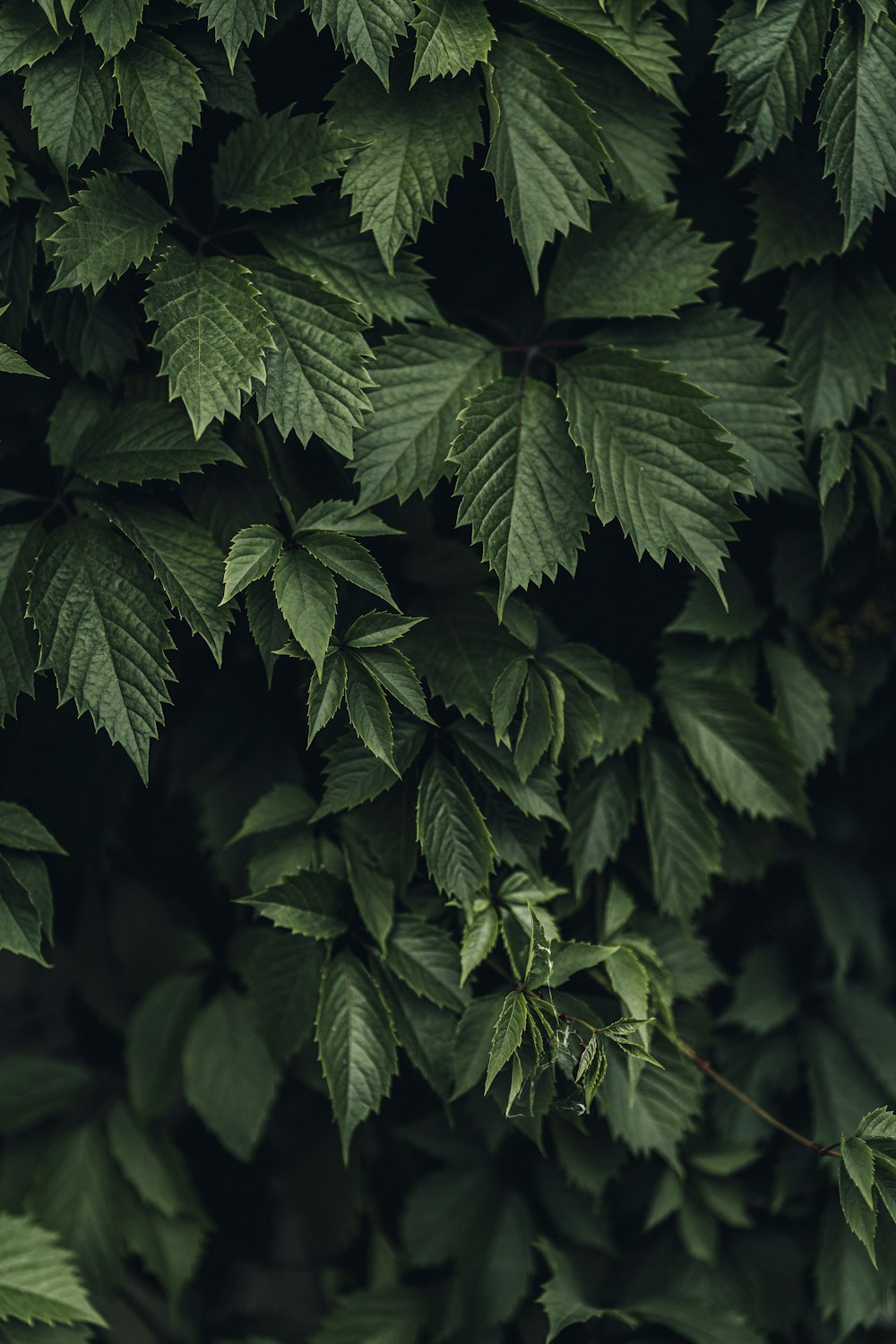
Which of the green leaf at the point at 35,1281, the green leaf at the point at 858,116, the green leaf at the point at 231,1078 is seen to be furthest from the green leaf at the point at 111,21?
the green leaf at the point at 35,1281

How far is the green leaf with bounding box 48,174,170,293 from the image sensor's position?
1000mm

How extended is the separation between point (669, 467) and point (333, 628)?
0.36 m

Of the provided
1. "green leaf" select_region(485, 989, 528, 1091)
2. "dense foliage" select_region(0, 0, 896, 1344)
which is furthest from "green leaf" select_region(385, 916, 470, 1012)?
"green leaf" select_region(485, 989, 528, 1091)

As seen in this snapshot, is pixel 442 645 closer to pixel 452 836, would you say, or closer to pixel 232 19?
pixel 452 836

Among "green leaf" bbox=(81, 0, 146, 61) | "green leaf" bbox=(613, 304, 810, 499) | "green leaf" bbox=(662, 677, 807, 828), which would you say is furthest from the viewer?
"green leaf" bbox=(662, 677, 807, 828)

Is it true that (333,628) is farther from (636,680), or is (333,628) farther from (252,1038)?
(252,1038)

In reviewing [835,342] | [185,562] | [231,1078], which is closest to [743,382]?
[835,342]

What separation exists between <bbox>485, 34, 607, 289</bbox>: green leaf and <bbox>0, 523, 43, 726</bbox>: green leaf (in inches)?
22.7

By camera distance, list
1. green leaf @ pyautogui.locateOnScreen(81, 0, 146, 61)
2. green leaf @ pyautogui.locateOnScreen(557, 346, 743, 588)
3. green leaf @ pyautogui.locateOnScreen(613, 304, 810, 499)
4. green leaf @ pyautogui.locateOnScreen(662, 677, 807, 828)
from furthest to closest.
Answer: green leaf @ pyautogui.locateOnScreen(662, 677, 807, 828)
green leaf @ pyautogui.locateOnScreen(613, 304, 810, 499)
green leaf @ pyautogui.locateOnScreen(557, 346, 743, 588)
green leaf @ pyautogui.locateOnScreen(81, 0, 146, 61)

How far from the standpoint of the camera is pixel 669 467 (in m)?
1.09

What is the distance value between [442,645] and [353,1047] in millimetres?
411

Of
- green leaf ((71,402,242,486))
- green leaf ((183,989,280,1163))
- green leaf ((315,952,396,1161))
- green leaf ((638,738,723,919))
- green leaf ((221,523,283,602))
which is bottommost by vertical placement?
green leaf ((183,989,280,1163))

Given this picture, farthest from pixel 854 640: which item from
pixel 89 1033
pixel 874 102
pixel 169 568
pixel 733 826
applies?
pixel 89 1033

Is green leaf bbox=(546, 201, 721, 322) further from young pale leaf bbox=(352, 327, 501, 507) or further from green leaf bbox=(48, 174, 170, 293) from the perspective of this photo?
green leaf bbox=(48, 174, 170, 293)
